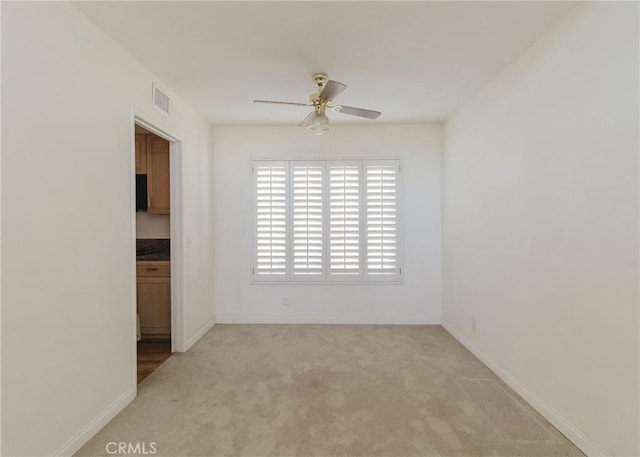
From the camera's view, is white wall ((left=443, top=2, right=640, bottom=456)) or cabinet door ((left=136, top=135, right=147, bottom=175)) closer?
white wall ((left=443, top=2, right=640, bottom=456))

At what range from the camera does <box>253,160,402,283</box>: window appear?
418 centimetres

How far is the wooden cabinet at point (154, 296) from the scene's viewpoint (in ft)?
11.9

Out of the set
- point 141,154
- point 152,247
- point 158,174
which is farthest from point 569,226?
point 152,247

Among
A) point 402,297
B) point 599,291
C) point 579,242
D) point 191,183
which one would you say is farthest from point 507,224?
point 191,183

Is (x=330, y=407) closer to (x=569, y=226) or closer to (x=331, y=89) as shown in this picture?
(x=569, y=226)

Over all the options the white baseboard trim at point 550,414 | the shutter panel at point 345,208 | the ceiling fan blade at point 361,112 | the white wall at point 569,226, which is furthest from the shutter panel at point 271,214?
the white baseboard trim at point 550,414

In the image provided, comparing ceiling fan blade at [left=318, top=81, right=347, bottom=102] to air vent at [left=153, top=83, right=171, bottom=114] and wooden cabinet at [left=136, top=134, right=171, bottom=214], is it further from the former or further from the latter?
wooden cabinet at [left=136, top=134, right=171, bottom=214]

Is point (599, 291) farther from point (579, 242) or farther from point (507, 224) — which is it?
point (507, 224)

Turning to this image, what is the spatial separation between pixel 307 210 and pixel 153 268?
1.92 meters

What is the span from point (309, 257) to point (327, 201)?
2.51 ft

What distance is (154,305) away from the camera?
12.0 feet

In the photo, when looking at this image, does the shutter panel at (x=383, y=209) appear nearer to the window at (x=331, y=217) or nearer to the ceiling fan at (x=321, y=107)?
the window at (x=331, y=217)

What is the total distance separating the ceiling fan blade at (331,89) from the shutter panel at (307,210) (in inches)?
68.7

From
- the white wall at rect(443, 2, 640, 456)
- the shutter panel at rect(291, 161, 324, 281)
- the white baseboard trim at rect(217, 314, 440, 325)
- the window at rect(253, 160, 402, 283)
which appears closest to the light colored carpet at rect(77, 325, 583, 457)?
the white wall at rect(443, 2, 640, 456)
